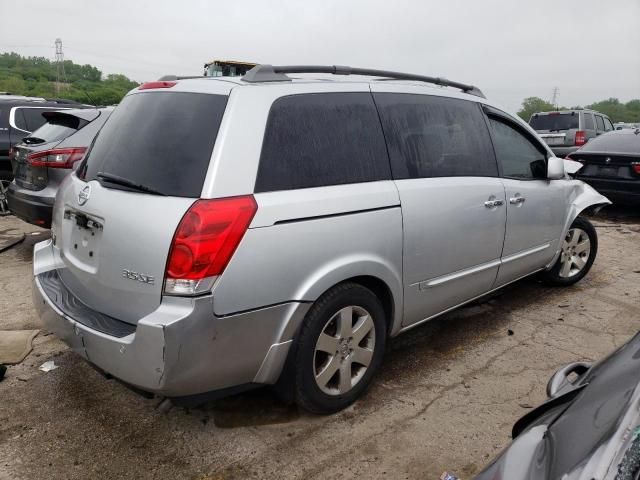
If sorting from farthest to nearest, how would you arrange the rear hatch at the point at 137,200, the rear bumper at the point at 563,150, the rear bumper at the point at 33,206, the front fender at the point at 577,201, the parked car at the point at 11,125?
the rear bumper at the point at 563,150 < the parked car at the point at 11,125 < the rear bumper at the point at 33,206 < the front fender at the point at 577,201 < the rear hatch at the point at 137,200

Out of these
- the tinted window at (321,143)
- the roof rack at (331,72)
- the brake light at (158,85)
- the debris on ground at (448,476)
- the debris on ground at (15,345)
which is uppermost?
the roof rack at (331,72)

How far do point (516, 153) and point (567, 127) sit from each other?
11.3 meters

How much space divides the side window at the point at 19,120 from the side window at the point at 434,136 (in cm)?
663

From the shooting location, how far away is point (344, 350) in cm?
277

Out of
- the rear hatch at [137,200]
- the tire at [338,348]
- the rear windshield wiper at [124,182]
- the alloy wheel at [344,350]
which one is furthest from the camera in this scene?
the alloy wheel at [344,350]

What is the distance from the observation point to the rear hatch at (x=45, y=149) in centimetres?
530

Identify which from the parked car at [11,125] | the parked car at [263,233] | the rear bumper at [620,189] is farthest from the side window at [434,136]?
the parked car at [11,125]

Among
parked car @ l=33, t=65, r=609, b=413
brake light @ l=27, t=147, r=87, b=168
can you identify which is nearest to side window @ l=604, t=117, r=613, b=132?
parked car @ l=33, t=65, r=609, b=413

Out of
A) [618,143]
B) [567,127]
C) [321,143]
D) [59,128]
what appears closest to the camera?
[321,143]

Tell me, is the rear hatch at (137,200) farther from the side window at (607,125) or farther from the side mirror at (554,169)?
the side window at (607,125)

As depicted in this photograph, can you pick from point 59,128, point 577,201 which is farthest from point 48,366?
point 577,201

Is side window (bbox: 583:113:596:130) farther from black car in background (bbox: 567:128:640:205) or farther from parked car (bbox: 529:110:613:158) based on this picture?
black car in background (bbox: 567:128:640:205)

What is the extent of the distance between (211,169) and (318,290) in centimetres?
75

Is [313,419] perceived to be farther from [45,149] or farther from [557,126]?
[557,126]
